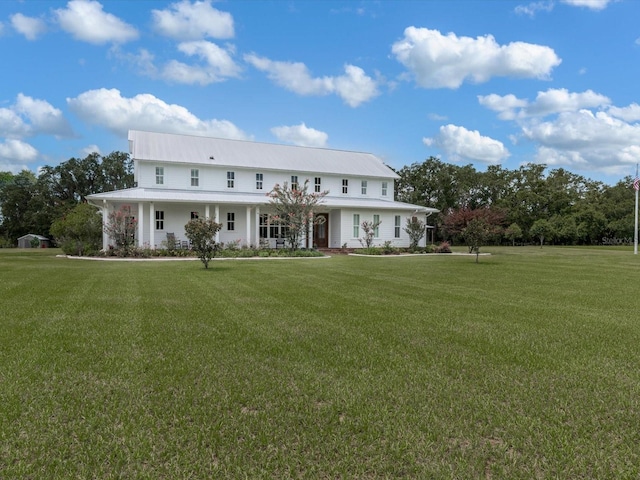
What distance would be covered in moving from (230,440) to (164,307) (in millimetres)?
4697

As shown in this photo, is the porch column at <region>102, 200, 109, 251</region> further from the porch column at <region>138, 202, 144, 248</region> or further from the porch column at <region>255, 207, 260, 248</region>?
the porch column at <region>255, 207, 260, 248</region>

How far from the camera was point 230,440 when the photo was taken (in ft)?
8.45

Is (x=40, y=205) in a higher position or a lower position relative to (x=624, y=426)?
higher

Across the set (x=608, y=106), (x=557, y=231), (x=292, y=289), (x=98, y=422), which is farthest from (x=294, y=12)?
(x=557, y=231)

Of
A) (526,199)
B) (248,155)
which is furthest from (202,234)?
(526,199)

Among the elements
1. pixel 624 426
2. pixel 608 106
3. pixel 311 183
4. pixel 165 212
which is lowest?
pixel 624 426

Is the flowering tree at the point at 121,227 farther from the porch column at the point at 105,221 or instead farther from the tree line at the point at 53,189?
the tree line at the point at 53,189

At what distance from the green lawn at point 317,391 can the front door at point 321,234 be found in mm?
20128

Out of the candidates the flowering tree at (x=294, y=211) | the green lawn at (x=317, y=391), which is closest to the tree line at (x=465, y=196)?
the flowering tree at (x=294, y=211)

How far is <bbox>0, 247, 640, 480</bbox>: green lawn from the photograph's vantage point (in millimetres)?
2371

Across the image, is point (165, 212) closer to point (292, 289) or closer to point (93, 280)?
point (93, 280)

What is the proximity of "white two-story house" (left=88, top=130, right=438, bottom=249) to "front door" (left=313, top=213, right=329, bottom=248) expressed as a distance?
68 millimetres

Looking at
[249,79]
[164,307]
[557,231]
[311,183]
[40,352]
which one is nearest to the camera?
[40,352]

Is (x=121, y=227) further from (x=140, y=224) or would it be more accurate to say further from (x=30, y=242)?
(x=30, y=242)
